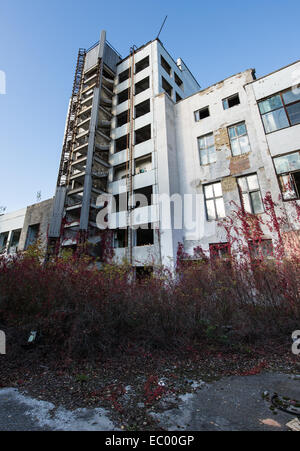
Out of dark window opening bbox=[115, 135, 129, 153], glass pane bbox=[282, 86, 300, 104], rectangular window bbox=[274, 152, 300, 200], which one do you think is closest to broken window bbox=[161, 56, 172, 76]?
dark window opening bbox=[115, 135, 129, 153]

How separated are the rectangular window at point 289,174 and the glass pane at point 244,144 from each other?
2.39 m

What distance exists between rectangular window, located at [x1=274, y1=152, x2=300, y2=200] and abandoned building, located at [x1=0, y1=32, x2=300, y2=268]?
0.14ft

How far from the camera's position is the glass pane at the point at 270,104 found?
10.7 metres

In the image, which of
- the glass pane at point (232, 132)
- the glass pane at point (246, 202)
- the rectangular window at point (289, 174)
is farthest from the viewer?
the glass pane at point (232, 132)

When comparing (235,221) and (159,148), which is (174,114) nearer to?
(159,148)

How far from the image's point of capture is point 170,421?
2246 mm

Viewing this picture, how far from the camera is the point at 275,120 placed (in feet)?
34.8

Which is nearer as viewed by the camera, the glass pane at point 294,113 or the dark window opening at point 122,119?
the glass pane at point 294,113

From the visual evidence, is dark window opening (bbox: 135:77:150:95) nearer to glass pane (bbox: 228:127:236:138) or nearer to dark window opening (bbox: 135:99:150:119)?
dark window opening (bbox: 135:99:150:119)

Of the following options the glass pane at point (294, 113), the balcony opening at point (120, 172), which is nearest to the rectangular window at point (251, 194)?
the glass pane at point (294, 113)

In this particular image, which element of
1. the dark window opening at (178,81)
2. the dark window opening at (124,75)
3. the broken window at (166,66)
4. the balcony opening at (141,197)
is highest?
the dark window opening at (124,75)

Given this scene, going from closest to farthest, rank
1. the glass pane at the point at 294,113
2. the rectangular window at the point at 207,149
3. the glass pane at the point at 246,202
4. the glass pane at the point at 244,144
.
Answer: the glass pane at the point at 294,113 → the glass pane at the point at 246,202 → the glass pane at the point at 244,144 → the rectangular window at the point at 207,149

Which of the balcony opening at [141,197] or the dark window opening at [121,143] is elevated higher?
the dark window opening at [121,143]

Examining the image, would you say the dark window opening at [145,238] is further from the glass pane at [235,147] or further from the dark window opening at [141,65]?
the dark window opening at [141,65]
